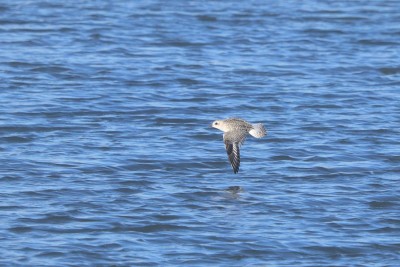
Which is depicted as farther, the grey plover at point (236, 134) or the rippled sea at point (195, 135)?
the grey plover at point (236, 134)

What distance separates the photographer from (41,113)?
17859 mm

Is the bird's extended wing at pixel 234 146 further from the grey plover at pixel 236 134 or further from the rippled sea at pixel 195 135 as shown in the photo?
the rippled sea at pixel 195 135

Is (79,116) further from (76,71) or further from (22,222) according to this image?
(22,222)

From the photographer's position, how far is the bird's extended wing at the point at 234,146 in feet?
44.7

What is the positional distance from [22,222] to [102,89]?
27.3 feet

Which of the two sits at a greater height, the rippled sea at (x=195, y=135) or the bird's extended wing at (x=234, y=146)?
the bird's extended wing at (x=234, y=146)

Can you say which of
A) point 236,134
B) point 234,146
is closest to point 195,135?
point 236,134

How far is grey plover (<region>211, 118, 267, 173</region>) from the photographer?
44.8 feet

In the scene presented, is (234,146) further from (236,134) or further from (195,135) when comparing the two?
(195,135)

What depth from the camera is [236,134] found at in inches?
545

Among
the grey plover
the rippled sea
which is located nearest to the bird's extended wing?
the grey plover

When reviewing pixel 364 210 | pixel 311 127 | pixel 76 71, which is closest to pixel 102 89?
pixel 76 71

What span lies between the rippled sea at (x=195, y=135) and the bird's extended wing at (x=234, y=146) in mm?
312

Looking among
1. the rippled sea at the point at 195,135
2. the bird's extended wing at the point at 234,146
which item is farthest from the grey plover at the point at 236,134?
the rippled sea at the point at 195,135
